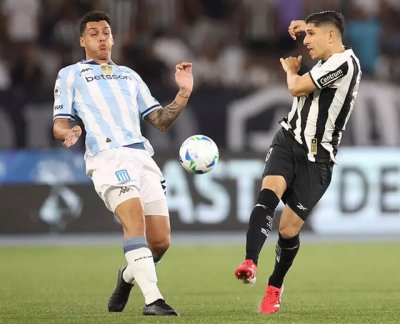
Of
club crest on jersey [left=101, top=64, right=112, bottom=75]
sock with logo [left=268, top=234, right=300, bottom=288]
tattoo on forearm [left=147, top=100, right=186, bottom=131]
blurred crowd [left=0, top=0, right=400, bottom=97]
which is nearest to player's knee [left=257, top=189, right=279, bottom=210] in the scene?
sock with logo [left=268, top=234, right=300, bottom=288]

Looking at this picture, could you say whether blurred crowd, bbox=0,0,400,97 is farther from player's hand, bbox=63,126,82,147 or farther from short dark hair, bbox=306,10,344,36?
player's hand, bbox=63,126,82,147

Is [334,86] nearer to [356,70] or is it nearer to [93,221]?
[356,70]

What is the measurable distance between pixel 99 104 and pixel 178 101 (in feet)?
1.90

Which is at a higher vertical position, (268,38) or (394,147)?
(268,38)

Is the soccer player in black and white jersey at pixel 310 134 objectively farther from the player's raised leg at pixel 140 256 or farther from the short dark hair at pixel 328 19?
the player's raised leg at pixel 140 256

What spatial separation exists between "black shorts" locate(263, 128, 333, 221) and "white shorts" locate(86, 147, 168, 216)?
831 millimetres

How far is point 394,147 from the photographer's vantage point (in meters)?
17.4

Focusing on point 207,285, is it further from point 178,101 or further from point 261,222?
point 178,101

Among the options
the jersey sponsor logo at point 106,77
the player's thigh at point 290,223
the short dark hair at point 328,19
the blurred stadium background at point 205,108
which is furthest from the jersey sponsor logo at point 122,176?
the blurred stadium background at point 205,108

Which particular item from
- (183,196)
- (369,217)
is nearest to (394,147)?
(369,217)

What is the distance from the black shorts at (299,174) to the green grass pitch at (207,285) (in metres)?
0.80

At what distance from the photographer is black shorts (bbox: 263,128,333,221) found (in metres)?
8.38

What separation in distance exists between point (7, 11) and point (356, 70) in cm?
1170

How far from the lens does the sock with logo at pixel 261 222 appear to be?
8.01m
